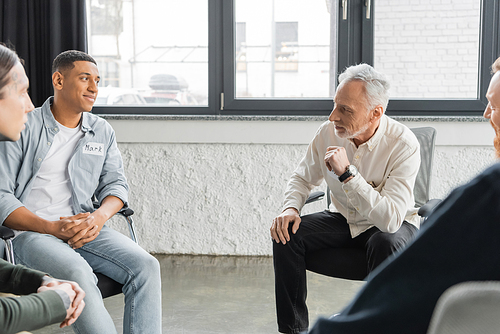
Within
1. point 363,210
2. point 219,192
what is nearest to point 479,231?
point 363,210

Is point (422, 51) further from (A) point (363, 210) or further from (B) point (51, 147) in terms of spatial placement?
(B) point (51, 147)

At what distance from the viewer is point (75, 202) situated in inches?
73.6

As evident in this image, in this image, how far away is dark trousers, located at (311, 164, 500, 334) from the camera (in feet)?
1.27

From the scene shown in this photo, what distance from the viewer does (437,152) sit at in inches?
→ 124

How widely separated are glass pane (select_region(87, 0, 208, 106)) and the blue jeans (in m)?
1.86

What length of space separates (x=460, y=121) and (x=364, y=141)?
4.67 ft

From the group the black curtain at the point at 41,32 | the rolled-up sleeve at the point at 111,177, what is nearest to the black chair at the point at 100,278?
the rolled-up sleeve at the point at 111,177

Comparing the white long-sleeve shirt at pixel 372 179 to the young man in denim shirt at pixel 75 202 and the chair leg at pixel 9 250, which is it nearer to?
the young man in denim shirt at pixel 75 202

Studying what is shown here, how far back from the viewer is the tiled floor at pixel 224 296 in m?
2.24

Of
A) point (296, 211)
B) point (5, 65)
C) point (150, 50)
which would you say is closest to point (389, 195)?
point (296, 211)

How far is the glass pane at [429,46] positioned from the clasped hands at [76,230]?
2.31 m

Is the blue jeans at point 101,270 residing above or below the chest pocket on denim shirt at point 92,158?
below

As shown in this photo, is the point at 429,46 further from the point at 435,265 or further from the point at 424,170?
the point at 435,265

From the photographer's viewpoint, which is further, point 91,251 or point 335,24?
point 335,24
